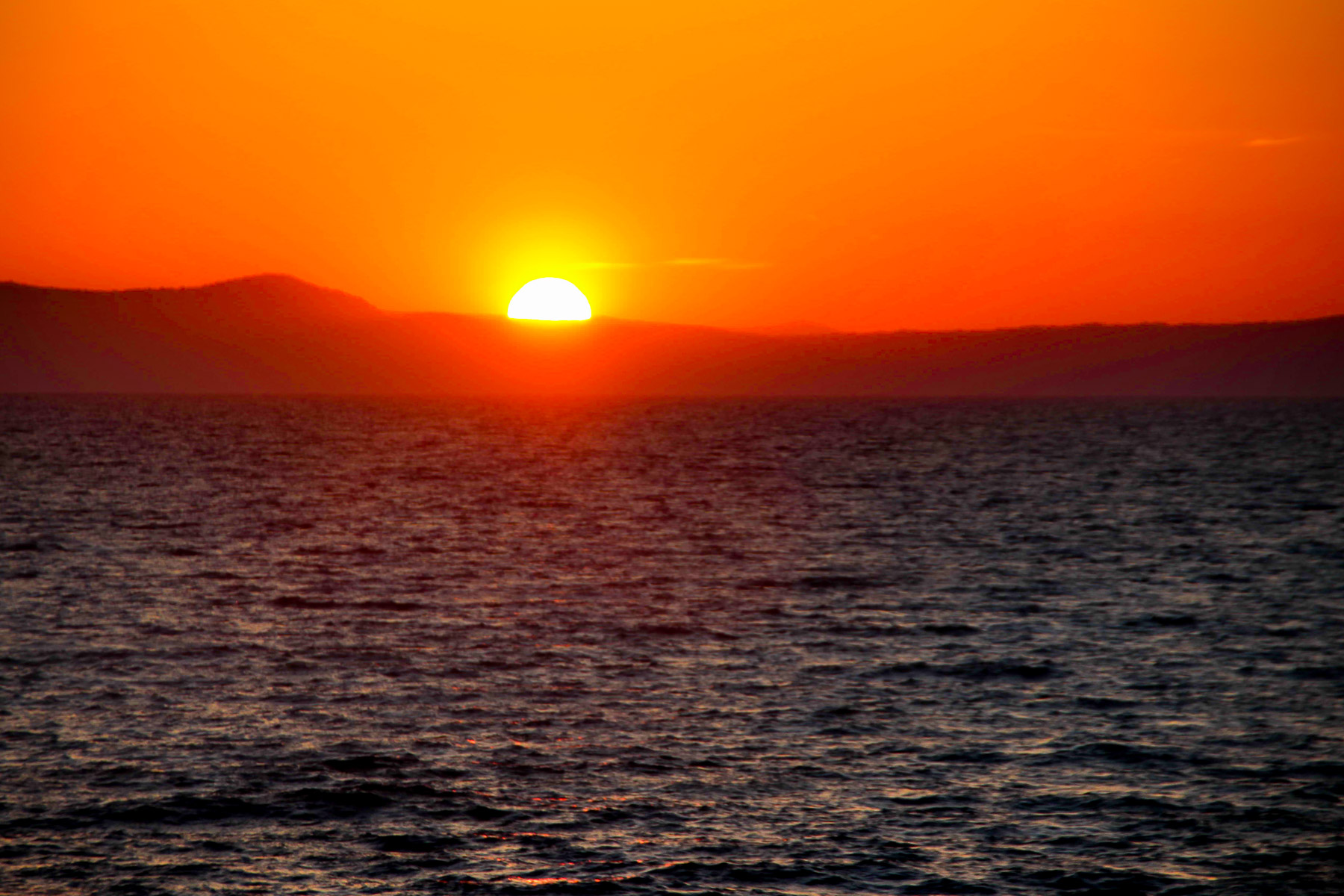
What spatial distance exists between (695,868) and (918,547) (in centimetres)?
3561

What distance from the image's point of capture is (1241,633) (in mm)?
31969

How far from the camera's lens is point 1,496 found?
6738 cm

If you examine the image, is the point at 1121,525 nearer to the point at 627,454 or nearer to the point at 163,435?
the point at 627,454

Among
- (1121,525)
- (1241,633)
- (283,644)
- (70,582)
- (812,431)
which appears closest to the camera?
(283,644)

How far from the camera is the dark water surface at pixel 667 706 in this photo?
1642cm

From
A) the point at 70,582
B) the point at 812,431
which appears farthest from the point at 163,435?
the point at 70,582

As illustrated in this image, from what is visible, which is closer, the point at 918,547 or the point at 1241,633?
the point at 1241,633

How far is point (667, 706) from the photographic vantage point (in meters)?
24.0

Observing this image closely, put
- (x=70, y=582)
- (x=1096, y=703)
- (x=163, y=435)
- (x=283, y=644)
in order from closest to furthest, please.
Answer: (x=1096, y=703) → (x=283, y=644) → (x=70, y=582) → (x=163, y=435)

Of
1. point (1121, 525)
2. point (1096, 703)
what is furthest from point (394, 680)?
point (1121, 525)

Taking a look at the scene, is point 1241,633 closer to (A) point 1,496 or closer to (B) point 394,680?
(B) point 394,680

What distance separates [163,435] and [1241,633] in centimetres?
13945

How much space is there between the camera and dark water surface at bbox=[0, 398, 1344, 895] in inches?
647

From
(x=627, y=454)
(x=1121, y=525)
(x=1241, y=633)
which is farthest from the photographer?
(x=627, y=454)
